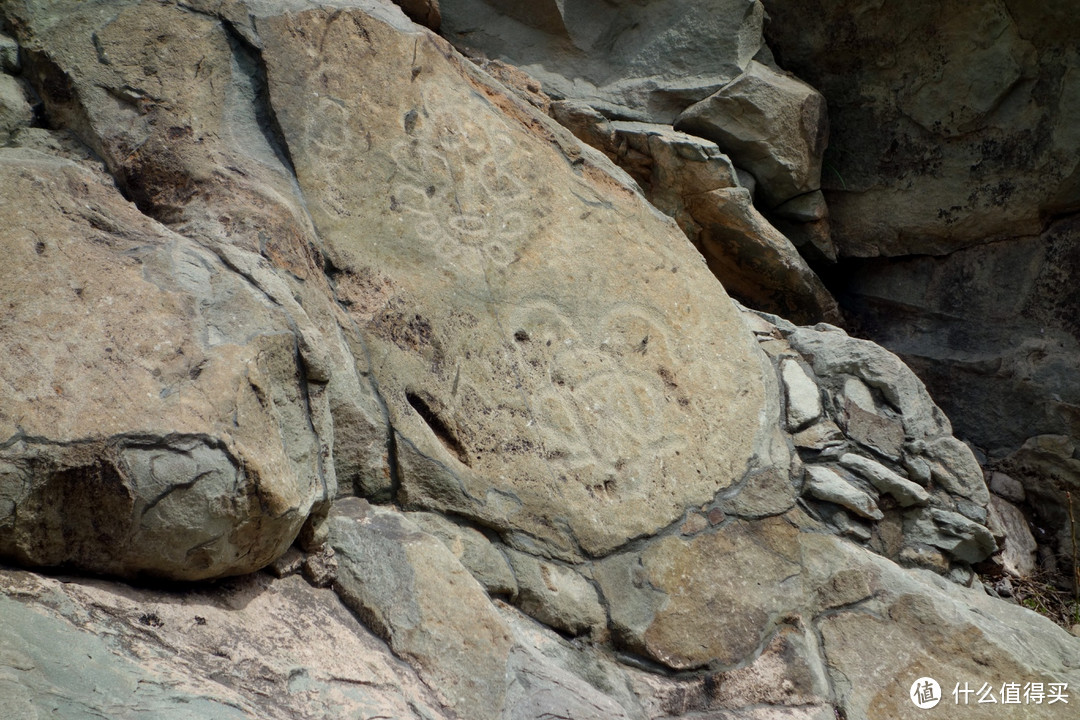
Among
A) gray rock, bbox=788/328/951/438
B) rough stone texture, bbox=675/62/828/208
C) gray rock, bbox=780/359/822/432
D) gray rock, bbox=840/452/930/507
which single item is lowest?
gray rock, bbox=840/452/930/507

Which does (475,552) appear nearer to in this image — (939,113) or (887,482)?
(887,482)

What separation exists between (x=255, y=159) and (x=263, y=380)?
76cm

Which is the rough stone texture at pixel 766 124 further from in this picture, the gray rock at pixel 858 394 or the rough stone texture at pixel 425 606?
the rough stone texture at pixel 425 606

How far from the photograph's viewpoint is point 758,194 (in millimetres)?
4273

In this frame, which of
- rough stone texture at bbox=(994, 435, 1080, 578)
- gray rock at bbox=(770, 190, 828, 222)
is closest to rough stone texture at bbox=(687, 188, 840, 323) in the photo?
gray rock at bbox=(770, 190, 828, 222)

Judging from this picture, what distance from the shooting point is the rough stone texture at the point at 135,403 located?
64.3 inches

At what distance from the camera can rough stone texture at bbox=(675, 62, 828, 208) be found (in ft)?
13.4

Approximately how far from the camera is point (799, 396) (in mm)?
2969

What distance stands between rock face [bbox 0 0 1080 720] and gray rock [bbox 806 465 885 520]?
1cm

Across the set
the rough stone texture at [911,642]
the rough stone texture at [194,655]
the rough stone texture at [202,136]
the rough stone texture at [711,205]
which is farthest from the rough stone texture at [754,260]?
the rough stone texture at [194,655]

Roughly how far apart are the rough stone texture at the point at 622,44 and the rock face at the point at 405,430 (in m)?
1.19

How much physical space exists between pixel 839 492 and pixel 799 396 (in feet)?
1.08

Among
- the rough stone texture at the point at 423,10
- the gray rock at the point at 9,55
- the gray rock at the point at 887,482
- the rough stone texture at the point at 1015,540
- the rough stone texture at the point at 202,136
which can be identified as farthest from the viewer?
the rough stone texture at the point at 423,10

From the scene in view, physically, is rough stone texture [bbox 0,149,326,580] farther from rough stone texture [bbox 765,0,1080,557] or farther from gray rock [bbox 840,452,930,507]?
rough stone texture [bbox 765,0,1080,557]
